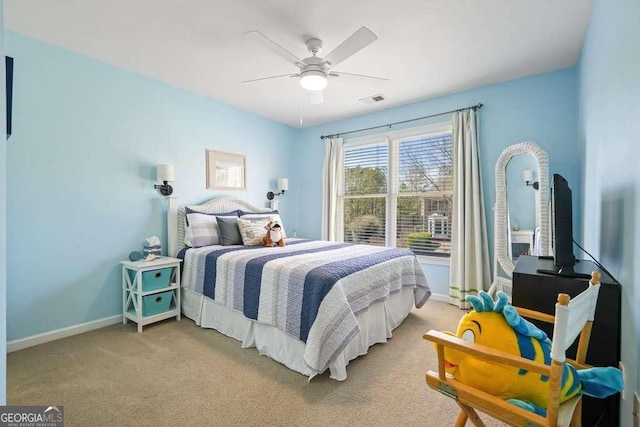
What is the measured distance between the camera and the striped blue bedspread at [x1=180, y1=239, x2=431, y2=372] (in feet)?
6.33

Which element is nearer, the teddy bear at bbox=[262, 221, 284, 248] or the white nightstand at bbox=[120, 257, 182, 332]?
the white nightstand at bbox=[120, 257, 182, 332]

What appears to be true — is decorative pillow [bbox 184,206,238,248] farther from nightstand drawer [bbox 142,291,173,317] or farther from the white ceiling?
the white ceiling

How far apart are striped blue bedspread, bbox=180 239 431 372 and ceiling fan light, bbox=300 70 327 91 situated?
59.3 inches

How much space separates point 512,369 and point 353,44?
81.6 inches

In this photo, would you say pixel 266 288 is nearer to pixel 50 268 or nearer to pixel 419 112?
pixel 50 268

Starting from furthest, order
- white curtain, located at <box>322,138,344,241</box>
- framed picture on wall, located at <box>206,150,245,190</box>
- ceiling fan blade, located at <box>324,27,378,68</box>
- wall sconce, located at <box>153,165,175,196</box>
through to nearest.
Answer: white curtain, located at <box>322,138,344,241</box>, framed picture on wall, located at <box>206,150,245,190</box>, wall sconce, located at <box>153,165,175,196</box>, ceiling fan blade, located at <box>324,27,378,68</box>

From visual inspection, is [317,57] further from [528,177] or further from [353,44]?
[528,177]

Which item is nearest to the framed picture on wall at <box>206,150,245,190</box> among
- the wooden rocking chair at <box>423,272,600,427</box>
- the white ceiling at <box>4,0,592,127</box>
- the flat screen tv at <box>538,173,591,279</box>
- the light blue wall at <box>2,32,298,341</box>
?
the light blue wall at <box>2,32,298,341</box>

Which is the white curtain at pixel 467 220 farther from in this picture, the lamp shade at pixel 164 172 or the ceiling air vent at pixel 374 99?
the lamp shade at pixel 164 172

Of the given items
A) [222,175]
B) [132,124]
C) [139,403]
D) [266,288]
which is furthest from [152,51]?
[139,403]

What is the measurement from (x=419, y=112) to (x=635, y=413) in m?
3.48

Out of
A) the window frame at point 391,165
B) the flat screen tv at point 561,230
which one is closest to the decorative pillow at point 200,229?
the window frame at point 391,165

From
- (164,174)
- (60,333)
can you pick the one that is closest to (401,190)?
(164,174)

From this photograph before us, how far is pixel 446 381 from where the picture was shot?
3.65 feet
